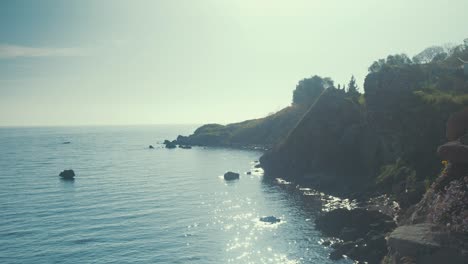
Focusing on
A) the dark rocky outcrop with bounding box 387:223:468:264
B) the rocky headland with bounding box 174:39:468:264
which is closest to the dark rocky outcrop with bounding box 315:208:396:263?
the rocky headland with bounding box 174:39:468:264

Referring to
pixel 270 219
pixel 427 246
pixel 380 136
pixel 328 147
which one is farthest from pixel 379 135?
pixel 427 246

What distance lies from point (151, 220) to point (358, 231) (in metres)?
38.2

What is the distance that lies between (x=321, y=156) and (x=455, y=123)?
207ft

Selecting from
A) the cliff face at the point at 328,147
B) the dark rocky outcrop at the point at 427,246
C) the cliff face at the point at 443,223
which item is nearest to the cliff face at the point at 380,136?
the cliff face at the point at 328,147

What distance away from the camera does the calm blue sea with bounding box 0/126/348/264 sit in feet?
187

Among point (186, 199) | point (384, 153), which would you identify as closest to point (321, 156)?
point (384, 153)

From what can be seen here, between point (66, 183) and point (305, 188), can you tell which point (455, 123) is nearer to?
point (305, 188)

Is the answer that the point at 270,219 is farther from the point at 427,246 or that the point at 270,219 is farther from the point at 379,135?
the point at 379,135

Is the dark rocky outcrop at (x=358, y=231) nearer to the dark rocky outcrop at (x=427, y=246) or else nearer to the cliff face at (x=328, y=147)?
the dark rocky outcrop at (x=427, y=246)

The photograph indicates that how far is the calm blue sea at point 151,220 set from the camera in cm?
5709

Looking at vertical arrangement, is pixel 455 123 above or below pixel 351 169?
above

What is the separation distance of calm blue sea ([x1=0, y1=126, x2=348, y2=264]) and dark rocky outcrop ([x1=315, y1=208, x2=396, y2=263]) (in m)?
2.67

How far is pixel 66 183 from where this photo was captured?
11494cm

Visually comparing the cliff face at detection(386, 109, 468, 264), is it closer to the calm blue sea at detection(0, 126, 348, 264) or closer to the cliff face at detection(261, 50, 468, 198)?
the calm blue sea at detection(0, 126, 348, 264)
